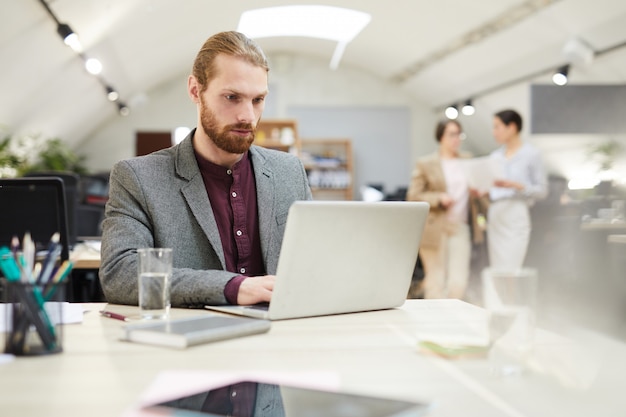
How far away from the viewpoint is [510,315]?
3.60 ft

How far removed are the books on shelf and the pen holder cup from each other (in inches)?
5.4

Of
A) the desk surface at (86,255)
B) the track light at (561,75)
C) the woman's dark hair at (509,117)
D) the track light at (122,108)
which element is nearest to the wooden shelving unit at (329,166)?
the track light at (122,108)

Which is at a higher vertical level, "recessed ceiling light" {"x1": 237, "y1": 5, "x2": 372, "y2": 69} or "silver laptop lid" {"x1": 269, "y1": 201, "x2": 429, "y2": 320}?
"recessed ceiling light" {"x1": 237, "y1": 5, "x2": 372, "y2": 69}

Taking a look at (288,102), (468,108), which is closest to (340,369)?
(468,108)

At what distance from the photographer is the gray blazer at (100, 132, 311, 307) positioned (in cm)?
174

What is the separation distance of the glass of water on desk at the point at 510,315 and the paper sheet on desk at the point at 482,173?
4175mm

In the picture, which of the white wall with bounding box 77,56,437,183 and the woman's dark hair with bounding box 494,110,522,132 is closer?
the woman's dark hair with bounding box 494,110,522,132

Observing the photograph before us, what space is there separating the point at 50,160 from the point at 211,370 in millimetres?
8794

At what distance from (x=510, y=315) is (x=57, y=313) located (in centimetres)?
68

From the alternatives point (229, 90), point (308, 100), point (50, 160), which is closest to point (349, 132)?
point (308, 100)

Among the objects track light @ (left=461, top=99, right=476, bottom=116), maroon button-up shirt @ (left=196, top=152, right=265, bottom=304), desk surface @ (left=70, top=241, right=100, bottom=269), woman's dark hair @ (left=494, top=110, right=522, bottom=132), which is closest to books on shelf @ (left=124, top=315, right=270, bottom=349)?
maroon button-up shirt @ (left=196, top=152, right=265, bottom=304)

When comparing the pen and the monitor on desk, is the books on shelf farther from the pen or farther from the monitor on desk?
the monitor on desk

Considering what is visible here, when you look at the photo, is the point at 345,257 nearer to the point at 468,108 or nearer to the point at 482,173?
the point at 482,173

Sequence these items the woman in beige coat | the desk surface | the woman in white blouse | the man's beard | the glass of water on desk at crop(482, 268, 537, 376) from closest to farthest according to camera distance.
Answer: the glass of water on desk at crop(482, 268, 537, 376), the man's beard, the desk surface, the woman in beige coat, the woman in white blouse
